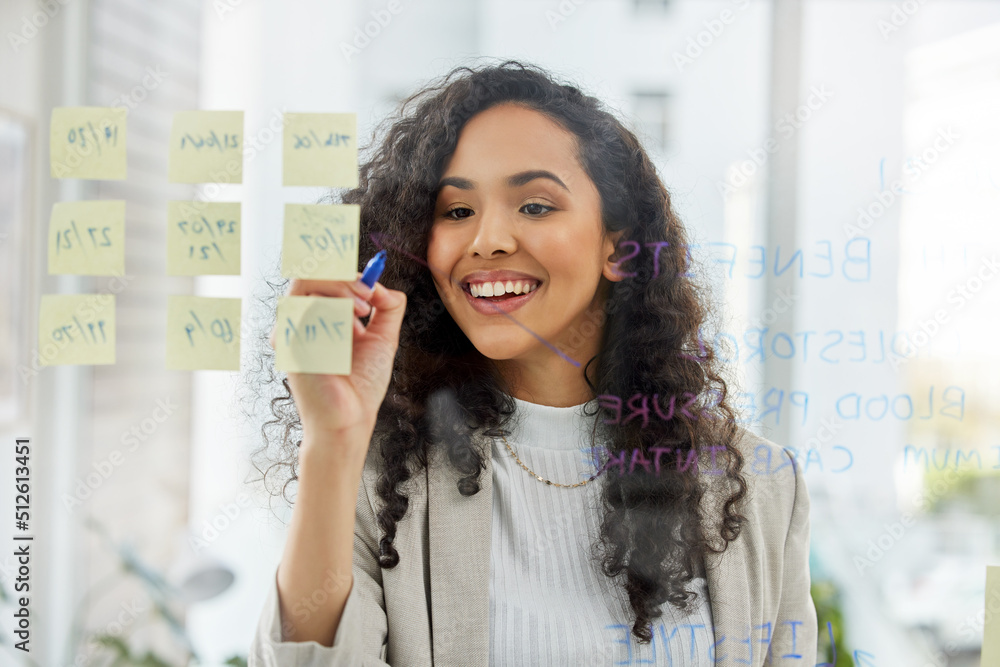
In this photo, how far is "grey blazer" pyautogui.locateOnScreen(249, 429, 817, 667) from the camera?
673 millimetres

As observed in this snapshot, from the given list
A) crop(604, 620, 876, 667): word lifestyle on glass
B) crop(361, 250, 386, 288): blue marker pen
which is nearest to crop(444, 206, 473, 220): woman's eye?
crop(361, 250, 386, 288): blue marker pen

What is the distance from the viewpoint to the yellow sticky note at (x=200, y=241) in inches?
26.8

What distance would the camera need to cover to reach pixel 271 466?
0.79 metres

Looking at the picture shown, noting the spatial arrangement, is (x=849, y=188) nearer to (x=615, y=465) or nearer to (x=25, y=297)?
(x=615, y=465)

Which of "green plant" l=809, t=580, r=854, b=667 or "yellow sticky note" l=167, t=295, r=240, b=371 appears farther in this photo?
"green plant" l=809, t=580, r=854, b=667

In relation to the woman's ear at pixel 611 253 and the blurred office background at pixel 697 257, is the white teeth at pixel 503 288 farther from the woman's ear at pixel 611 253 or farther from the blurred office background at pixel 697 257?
the blurred office background at pixel 697 257

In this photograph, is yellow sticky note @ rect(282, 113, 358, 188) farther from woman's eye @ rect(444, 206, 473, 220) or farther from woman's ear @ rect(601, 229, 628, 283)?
woman's ear @ rect(601, 229, 628, 283)

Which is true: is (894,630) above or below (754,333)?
below

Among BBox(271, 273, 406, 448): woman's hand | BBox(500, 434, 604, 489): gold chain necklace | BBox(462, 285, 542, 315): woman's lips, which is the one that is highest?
BBox(462, 285, 542, 315): woman's lips

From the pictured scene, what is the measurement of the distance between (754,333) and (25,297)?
89 cm

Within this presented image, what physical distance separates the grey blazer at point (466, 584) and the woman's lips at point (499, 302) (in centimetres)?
16

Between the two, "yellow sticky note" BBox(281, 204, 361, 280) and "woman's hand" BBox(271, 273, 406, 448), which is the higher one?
"yellow sticky note" BBox(281, 204, 361, 280)

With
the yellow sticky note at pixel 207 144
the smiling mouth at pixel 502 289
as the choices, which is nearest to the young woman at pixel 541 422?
the smiling mouth at pixel 502 289

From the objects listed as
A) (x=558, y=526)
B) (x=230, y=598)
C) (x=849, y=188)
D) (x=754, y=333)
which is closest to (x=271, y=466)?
(x=230, y=598)
